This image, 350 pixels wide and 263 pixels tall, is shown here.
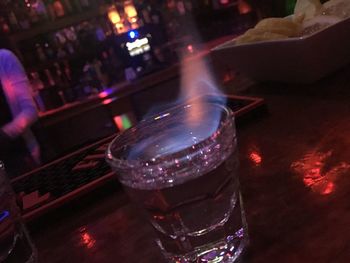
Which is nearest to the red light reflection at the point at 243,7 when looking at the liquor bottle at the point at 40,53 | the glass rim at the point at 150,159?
the liquor bottle at the point at 40,53

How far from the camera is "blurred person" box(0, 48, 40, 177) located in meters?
2.18

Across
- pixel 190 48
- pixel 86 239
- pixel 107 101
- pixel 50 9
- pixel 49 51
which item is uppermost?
pixel 50 9

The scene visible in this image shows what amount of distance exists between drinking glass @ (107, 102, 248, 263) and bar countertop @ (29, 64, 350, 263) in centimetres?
4

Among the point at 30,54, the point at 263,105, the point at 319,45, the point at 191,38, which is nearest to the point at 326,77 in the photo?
the point at 319,45

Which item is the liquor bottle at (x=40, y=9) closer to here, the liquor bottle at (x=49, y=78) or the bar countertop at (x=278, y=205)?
the liquor bottle at (x=49, y=78)

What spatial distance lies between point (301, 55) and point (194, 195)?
58cm

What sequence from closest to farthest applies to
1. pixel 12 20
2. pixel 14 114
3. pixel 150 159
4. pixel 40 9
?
pixel 150 159 → pixel 14 114 → pixel 12 20 → pixel 40 9

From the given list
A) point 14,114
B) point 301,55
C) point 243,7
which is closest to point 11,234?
point 301,55

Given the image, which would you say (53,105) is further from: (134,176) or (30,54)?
(134,176)

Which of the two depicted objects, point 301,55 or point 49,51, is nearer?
point 301,55

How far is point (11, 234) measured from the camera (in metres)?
0.52

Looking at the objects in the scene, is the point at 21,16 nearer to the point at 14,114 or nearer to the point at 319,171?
the point at 14,114

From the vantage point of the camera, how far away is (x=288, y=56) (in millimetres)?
895

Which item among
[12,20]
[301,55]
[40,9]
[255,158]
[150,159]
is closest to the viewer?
[150,159]
